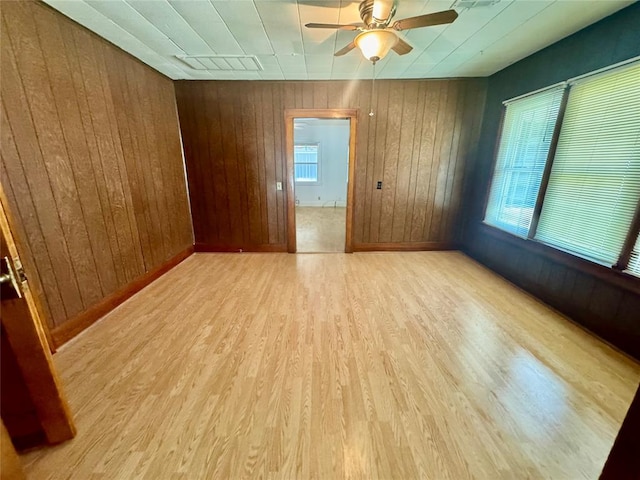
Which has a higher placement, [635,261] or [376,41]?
[376,41]

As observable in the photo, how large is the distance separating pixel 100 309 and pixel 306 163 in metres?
7.08

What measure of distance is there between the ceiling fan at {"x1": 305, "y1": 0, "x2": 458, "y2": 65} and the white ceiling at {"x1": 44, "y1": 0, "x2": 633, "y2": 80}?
0.21m

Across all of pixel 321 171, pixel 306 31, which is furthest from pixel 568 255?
pixel 321 171

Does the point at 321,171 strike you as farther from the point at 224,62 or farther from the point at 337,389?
the point at 337,389

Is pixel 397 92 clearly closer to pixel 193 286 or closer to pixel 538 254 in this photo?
pixel 538 254

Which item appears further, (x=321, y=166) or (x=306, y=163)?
(x=306, y=163)

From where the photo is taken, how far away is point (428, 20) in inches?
67.0

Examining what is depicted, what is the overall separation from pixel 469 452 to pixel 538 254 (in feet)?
7.70

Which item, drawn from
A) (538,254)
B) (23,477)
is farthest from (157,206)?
(538,254)

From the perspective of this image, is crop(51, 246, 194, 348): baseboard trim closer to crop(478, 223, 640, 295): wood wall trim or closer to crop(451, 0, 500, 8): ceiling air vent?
crop(451, 0, 500, 8): ceiling air vent

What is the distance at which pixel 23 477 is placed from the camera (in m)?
0.93

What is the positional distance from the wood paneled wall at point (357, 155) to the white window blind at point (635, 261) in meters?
2.22

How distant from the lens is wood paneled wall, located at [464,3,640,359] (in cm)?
196

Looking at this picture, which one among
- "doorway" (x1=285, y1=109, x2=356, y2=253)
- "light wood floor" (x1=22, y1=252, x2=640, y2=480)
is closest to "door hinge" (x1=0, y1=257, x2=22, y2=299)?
"light wood floor" (x1=22, y1=252, x2=640, y2=480)
